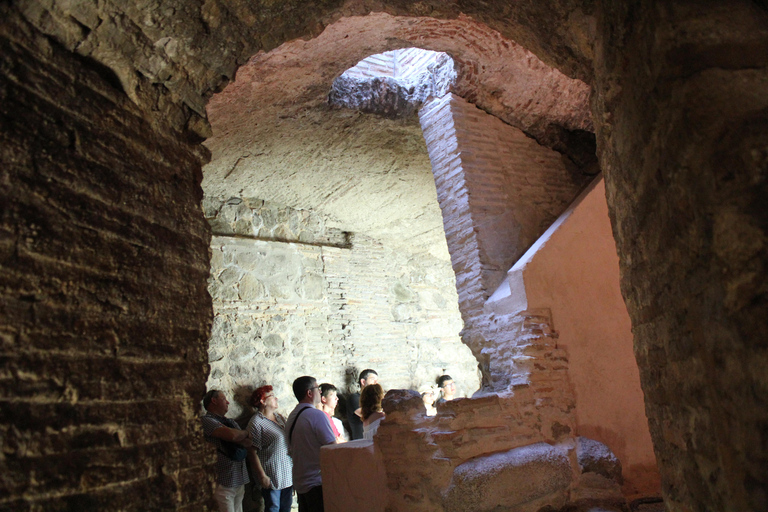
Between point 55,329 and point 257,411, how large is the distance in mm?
4482

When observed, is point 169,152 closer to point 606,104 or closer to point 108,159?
point 108,159

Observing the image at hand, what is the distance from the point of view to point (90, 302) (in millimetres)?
1390

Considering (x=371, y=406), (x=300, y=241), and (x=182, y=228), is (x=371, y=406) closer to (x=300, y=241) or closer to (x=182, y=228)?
(x=182, y=228)

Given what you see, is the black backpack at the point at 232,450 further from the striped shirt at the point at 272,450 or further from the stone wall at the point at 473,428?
the stone wall at the point at 473,428

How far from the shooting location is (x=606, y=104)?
157 cm

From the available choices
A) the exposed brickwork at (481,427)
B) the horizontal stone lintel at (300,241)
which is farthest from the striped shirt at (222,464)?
the horizontal stone lintel at (300,241)

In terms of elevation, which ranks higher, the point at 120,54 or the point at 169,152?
the point at 120,54

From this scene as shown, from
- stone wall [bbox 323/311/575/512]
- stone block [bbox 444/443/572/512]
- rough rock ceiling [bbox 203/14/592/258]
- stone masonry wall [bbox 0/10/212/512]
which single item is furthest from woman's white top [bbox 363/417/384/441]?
rough rock ceiling [bbox 203/14/592/258]

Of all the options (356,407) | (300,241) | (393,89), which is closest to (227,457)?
(356,407)

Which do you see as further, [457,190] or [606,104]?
[457,190]

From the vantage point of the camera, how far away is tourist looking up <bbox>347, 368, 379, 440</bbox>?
6.21 m

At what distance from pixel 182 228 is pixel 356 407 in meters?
4.88

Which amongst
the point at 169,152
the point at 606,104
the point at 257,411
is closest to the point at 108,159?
the point at 169,152

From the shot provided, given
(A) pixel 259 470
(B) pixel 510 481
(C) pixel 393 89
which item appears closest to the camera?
(B) pixel 510 481
